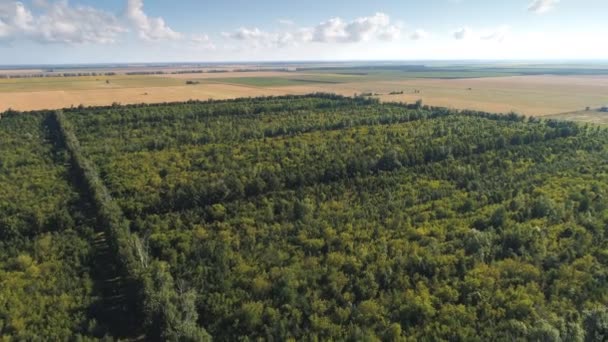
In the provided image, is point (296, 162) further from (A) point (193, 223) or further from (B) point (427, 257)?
(B) point (427, 257)

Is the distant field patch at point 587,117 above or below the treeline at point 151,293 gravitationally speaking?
above

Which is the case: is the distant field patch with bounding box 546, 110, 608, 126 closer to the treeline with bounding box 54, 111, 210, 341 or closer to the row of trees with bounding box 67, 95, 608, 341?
the row of trees with bounding box 67, 95, 608, 341

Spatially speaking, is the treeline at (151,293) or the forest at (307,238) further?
the forest at (307,238)

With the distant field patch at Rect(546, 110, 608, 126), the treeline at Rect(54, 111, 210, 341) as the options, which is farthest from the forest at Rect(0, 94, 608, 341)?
the distant field patch at Rect(546, 110, 608, 126)

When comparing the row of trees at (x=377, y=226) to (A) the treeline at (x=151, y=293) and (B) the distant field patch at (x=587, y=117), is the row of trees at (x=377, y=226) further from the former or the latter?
(B) the distant field patch at (x=587, y=117)

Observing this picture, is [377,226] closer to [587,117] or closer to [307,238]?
[307,238]

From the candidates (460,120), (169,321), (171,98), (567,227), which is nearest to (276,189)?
(169,321)

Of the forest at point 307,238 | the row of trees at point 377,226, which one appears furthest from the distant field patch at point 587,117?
the forest at point 307,238
